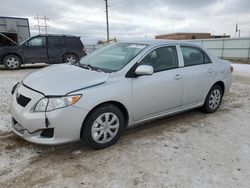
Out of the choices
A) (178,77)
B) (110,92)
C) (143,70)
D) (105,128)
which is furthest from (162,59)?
(105,128)

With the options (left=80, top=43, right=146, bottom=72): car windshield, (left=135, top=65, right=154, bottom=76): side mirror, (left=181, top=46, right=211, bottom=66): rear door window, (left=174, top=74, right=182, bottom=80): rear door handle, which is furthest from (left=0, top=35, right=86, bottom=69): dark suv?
(left=135, top=65, right=154, bottom=76): side mirror

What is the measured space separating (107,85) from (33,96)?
0.94 metres

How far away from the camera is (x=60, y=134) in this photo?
8.72 feet

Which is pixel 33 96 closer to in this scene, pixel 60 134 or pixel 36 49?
pixel 60 134

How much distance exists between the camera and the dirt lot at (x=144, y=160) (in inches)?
94.3

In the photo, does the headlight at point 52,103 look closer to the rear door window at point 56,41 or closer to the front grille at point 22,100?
the front grille at point 22,100

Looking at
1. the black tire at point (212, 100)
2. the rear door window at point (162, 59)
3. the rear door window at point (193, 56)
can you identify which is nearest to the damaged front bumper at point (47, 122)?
the rear door window at point (162, 59)

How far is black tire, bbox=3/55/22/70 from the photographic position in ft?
33.0

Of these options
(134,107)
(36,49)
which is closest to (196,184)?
(134,107)

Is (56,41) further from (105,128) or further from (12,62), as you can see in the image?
(105,128)

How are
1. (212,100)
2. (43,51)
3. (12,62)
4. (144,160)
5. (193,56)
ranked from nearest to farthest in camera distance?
(144,160), (193,56), (212,100), (12,62), (43,51)

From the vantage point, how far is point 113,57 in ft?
11.8

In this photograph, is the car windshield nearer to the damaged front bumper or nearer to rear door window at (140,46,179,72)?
rear door window at (140,46,179,72)

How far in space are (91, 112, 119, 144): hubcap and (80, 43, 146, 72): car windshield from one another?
711 millimetres
